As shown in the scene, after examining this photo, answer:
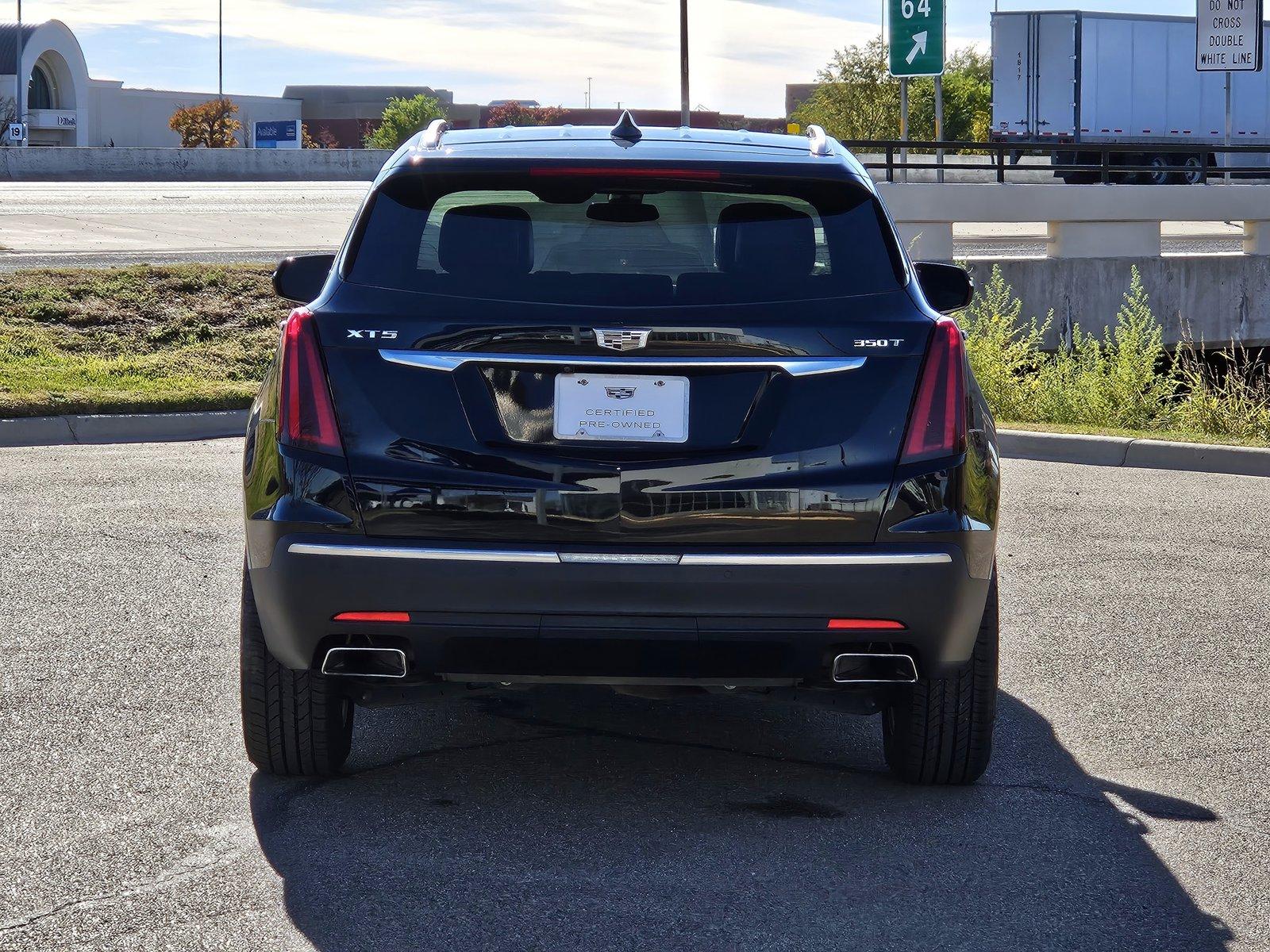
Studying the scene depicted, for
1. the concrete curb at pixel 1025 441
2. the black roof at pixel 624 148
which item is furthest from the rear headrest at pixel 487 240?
the concrete curb at pixel 1025 441

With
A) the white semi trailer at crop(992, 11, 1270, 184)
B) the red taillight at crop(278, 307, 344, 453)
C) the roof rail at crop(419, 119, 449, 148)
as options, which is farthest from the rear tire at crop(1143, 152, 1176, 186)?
the red taillight at crop(278, 307, 344, 453)

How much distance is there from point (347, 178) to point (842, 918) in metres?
52.4

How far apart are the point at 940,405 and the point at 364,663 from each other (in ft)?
5.01

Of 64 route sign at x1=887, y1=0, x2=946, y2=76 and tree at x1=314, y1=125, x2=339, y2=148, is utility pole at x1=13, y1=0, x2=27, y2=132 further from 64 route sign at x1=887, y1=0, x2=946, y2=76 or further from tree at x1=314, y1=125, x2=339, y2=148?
64 route sign at x1=887, y1=0, x2=946, y2=76

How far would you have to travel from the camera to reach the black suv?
3.80m

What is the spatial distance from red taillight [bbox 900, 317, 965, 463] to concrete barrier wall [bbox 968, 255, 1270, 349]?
1190 cm

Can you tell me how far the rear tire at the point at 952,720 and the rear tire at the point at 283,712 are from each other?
150 cm

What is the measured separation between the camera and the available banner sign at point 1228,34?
18.3 m

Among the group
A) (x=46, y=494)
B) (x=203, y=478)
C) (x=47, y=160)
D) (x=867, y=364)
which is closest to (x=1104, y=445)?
(x=203, y=478)

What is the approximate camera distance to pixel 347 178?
53906 millimetres

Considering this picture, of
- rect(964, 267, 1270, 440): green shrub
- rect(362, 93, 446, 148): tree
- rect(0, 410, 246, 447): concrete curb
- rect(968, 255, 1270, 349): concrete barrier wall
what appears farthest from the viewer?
rect(362, 93, 446, 148): tree

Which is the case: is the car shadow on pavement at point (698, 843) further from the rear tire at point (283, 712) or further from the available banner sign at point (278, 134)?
the available banner sign at point (278, 134)

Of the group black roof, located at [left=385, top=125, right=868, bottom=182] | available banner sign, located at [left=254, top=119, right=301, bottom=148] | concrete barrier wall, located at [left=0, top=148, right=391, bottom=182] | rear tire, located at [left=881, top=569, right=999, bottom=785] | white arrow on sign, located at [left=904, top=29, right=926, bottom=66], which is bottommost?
rear tire, located at [left=881, top=569, right=999, bottom=785]

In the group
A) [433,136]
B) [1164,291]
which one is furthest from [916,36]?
[433,136]
